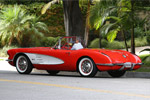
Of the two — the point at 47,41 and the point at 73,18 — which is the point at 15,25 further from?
the point at 73,18

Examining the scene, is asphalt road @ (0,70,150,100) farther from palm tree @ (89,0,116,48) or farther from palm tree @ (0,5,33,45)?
palm tree @ (0,5,33,45)

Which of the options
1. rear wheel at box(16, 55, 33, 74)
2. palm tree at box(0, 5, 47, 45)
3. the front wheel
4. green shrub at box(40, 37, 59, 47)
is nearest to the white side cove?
rear wheel at box(16, 55, 33, 74)

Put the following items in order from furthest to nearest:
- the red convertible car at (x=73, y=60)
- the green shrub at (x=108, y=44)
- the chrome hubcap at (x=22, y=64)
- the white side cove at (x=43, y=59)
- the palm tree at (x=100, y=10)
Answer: the green shrub at (x=108, y=44) → the palm tree at (x=100, y=10) → the chrome hubcap at (x=22, y=64) → the white side cove at (x=43, y=59) → the red convertible car at (x=73, y=60)

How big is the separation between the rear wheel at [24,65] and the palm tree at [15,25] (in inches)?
560

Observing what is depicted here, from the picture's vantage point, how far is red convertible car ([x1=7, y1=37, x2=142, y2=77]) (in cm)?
1274

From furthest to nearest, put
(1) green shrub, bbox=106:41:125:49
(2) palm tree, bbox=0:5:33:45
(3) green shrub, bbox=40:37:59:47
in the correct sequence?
(1) green shrub, bbox=106:41:125:49 < (3) green shrub, bbox=40:37:59:47 < (2) palm tree, bbox=0:5:33:45

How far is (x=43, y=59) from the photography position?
1420 cm

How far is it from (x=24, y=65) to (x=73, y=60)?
2.17 m

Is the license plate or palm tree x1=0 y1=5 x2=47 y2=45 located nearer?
the license plate


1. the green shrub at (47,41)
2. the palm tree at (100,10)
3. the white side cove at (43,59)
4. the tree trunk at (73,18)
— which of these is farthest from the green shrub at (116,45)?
the white side cove at (43,59)

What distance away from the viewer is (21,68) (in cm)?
1463

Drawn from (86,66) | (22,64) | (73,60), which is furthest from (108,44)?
(86,66)

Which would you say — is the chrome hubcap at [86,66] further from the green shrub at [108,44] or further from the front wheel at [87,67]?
the green shrub at [108,44]

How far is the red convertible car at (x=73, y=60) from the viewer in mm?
12742
